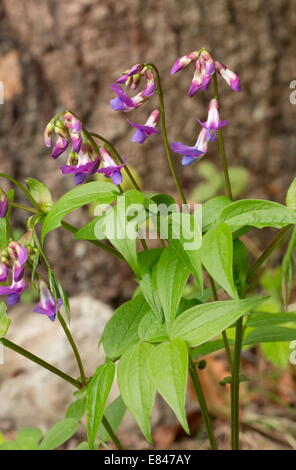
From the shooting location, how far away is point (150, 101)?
3074 millimetres

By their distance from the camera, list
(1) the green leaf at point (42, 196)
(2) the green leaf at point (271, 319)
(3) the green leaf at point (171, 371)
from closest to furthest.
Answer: (3) the green leaf at point (171, 371)
(1) the green leaf at point (42, 196)
(2) the green leaf at point (271, 319)

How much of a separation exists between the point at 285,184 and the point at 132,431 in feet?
4.65

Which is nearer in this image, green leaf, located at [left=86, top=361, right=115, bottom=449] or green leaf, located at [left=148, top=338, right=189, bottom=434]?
green leaf, located at [left=148, top=338, right=189, bottom=434]

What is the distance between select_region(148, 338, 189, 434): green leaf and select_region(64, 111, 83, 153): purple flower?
1.40ft

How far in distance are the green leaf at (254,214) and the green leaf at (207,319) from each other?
15cm

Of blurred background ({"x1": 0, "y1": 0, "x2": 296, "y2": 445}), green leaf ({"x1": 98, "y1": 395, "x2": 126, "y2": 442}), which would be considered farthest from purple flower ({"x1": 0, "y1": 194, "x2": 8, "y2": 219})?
blurred background ({"x1": 0, "y1": 0, "x2": 296, "y2": 445})

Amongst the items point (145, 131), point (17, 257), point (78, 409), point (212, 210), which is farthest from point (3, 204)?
point (78, 409)

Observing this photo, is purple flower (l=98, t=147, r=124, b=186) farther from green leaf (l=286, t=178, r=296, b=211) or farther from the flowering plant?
green leaf (l=286, t=178, r=296, b=211)

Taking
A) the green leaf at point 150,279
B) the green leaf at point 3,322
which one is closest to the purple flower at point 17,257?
the green leaf at point 3,322

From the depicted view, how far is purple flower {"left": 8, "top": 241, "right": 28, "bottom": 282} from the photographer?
1291 millimetres

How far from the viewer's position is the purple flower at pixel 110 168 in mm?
1365

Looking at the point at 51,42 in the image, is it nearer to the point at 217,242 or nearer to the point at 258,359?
the point at 258,359

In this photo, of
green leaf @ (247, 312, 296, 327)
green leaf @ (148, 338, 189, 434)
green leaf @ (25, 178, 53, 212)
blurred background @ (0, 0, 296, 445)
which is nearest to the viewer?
green leaf @ (148, 338, 189, 434)

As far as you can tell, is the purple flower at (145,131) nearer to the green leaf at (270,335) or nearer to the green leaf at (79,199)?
the green leaf at (79,199)
